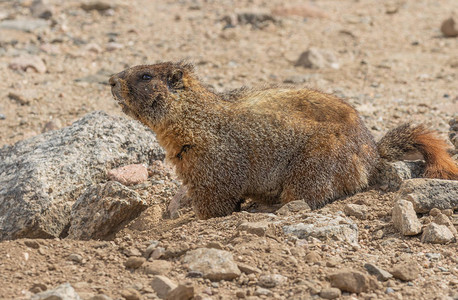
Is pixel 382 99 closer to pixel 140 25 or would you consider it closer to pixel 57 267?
pixel 140 25

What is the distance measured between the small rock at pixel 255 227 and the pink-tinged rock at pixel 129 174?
239 centimetres

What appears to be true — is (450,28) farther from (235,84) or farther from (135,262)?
(135,262)

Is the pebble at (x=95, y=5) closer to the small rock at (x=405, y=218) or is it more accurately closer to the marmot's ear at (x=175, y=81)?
the marmot's ear at (x=175, y=81)

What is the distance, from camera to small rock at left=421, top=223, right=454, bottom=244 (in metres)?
5.44

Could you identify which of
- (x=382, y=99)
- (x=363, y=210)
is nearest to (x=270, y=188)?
(x=363, y=210)

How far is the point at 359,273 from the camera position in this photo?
4668mm

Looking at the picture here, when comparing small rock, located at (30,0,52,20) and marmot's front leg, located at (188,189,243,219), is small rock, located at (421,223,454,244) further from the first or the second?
small rock, located at (30,0,52,20)

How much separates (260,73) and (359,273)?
805cm

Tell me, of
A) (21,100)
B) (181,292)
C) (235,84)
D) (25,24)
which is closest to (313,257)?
(181,292)

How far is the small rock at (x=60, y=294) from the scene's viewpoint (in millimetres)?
4246

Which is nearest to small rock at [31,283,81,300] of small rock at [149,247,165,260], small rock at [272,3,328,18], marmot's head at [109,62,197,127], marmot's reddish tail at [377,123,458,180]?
small rock at [149,247,165,260]

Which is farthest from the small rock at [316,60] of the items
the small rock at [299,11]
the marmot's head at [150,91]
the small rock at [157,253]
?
the small rock at [157,253]

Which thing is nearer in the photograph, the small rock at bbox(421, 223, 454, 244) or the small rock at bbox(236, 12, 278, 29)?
the small rock at bbox(421, 223, 454, 244)

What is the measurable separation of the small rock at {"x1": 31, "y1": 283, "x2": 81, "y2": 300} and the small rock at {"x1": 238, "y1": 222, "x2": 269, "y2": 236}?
167 centimetres
